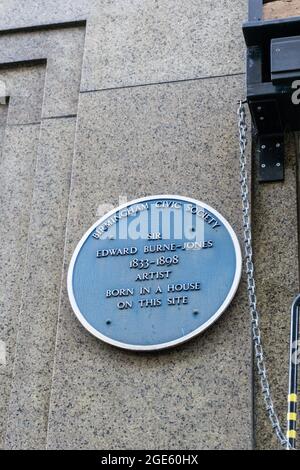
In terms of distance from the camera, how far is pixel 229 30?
662cm

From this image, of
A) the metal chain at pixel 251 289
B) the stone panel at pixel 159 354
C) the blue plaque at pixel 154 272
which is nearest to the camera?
the metal chain at pixel 251 289

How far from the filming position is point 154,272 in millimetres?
5668

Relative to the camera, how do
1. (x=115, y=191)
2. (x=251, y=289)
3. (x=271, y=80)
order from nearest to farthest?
(x=251, y=289) < (x=271, y=80) < (x=115, y=191)

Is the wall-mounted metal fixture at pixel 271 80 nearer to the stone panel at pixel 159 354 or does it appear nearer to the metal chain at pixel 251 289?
the metal chain at pixel 251 289

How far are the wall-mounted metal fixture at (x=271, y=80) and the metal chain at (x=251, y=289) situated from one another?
12 cm

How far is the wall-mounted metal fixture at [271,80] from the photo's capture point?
5.54 metres

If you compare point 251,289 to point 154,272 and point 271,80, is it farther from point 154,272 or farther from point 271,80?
→ point 271,80

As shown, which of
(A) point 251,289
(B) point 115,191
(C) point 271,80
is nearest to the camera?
(A) point 251,289

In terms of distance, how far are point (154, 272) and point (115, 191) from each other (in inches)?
29.1

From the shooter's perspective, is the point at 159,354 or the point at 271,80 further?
the point at 271,80

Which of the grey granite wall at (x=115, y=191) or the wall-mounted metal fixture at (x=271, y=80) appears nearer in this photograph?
the grey granite wall at (x=115, y=191)

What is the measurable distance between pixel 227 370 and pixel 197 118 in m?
1.88

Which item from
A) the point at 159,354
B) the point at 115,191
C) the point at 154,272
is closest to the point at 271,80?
the point at 115,191

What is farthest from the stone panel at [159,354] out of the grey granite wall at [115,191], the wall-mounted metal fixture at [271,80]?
the wall-mounted metal fixture at [271,80]
